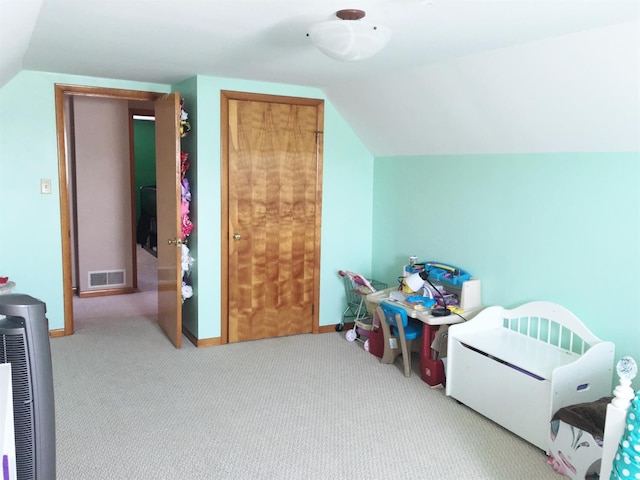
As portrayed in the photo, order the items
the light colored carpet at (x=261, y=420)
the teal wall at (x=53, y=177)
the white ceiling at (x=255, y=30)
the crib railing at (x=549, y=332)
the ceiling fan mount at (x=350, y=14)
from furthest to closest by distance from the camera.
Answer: the teal wall at (x=53, y=177) → the crib railing at (x=549, y=332) → the light colored carpet at (x=261, y=420) → the ceiling fan mount at (x=350, y=14) → the white ceiling at (x=255, y=30)

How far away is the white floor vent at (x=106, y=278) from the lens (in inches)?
229

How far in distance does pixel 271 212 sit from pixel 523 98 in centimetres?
207

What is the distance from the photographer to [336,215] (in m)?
4.54

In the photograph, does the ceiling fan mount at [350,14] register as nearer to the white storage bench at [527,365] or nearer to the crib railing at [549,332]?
the white storage bench at [527,365]

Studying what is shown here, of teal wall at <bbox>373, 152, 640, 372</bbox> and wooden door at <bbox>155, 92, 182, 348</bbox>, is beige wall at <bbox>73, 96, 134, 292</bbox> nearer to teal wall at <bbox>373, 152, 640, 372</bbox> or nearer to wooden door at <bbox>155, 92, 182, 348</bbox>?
wooden door at <bbox>155, 92, 182, 348</bbox>

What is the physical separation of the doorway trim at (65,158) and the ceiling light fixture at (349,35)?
240cm

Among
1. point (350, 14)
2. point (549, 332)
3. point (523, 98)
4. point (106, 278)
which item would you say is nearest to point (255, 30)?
point (350, 14)

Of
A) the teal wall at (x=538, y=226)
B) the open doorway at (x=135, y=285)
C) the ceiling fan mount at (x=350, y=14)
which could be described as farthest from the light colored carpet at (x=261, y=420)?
the ceiling fan mount at (x=350, y=14)

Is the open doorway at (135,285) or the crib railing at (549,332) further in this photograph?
the open doorway at (135,285)

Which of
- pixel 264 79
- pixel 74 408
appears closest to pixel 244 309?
pixel 74 408

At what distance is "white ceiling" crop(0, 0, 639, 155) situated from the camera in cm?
217

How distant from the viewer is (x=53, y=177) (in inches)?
165

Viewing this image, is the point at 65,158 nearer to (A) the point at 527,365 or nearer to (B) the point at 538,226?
(B) the point at 538,226

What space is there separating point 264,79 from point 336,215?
125 cm
